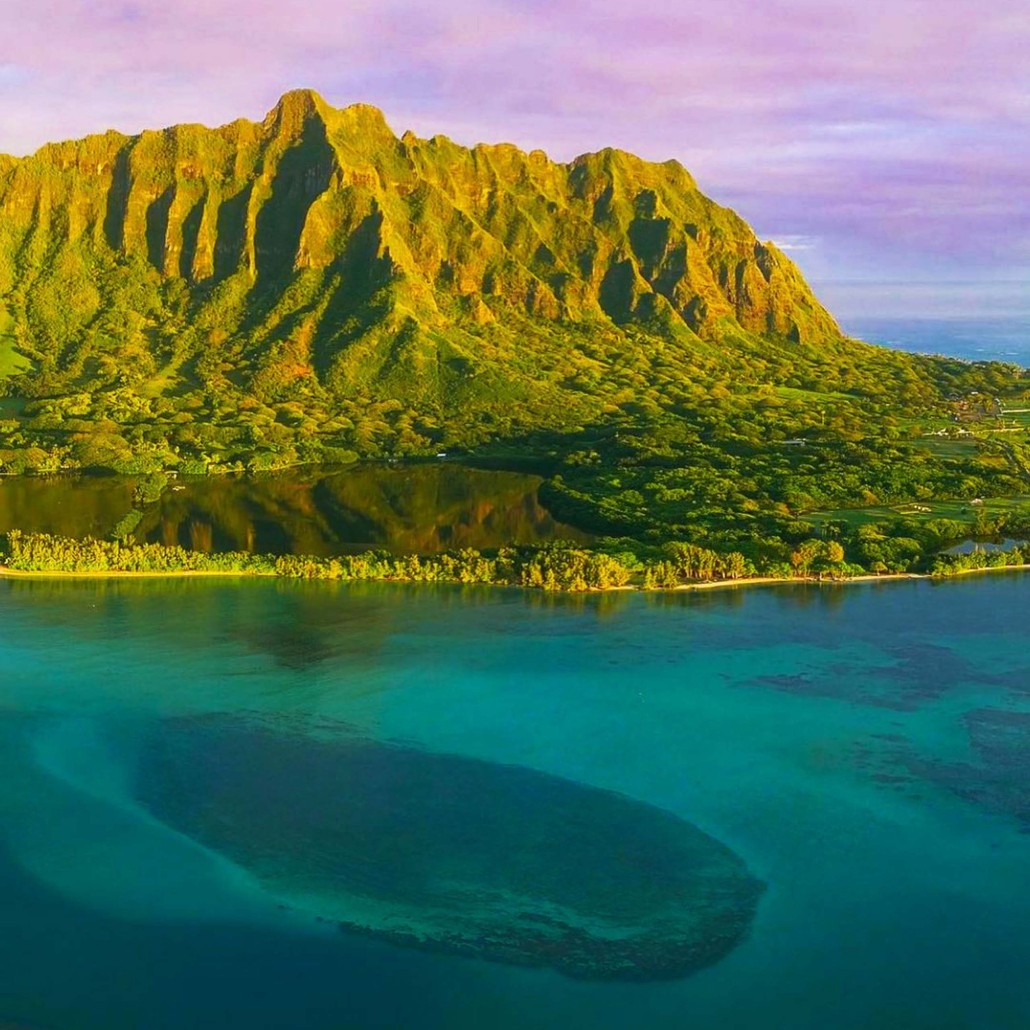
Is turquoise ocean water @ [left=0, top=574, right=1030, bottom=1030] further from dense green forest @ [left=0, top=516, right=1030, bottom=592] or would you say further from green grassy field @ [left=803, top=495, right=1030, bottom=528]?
green grassy field @ [left=803, top=495, right=1030, bottom=528]

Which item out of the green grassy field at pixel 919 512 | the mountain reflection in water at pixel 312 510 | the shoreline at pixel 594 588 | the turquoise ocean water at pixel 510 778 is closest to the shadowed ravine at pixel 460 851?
the turquoise ocean water at pixel 510 778

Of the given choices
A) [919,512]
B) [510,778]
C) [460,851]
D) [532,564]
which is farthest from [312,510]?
[460,851]

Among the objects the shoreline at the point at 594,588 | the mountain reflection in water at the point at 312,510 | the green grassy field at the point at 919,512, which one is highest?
the green grassy field at the point at 919,512

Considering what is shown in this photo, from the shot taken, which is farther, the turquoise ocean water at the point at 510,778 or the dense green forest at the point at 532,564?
the dense green forest at the point at 532,564

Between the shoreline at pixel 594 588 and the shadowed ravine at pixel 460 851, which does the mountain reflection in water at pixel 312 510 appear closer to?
the shoreline at pixel 594 588

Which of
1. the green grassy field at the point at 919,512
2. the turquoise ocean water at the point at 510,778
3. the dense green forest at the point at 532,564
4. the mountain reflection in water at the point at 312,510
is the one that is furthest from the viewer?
the mountain reflection in water at the point at 312,510

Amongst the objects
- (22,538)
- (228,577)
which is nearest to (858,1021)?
(228,577)

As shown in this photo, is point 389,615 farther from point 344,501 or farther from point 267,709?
point 344,501
